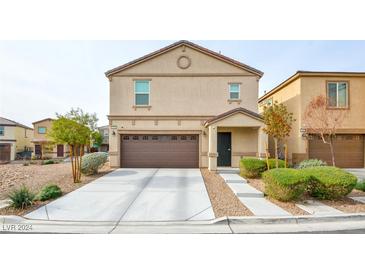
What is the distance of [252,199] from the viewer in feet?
21.4

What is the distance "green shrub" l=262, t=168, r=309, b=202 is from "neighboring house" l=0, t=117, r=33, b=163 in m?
35.9

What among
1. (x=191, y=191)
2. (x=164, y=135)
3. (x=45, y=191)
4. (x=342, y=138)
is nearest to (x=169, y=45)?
(x=164, y=135)

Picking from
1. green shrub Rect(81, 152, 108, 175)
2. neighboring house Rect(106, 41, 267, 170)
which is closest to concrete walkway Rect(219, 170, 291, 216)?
neighboring house Rect(106, 41, 267, 170)

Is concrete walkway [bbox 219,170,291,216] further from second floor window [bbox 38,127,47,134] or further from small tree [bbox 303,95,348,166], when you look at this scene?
second floor window [bbox 38,127,47,134]

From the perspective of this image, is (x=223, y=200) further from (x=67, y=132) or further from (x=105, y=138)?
(x=105, y=138)

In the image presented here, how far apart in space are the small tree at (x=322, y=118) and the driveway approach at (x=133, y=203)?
8752 millimetres

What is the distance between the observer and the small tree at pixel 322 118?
12.1 m

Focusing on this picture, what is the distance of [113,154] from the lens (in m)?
12.6

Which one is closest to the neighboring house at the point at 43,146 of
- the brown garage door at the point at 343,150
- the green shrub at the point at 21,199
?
the green shrub at the point at 21,199

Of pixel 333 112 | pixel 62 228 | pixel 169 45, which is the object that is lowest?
pixel 62 228

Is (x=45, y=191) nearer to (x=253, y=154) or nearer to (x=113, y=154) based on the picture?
(x=113, y=154)

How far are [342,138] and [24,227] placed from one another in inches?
666

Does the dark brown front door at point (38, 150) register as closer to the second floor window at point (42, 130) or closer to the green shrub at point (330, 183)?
the second floor window at point (42, 130)
